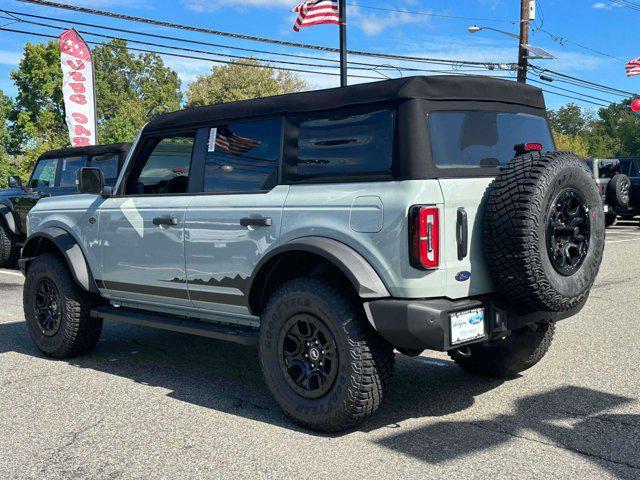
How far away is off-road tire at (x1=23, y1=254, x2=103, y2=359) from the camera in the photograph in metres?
5.84

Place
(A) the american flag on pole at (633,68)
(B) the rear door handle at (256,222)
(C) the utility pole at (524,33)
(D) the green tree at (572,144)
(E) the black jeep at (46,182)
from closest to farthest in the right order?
(B) the rear door handle at (256,222)
(E) the black jeep at (46,182)
(C) the utility pole at (524,33)
(A) the american flag on pole at (633,68)
(D) the green tree at (572,144)

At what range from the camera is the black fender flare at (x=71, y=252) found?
575cm

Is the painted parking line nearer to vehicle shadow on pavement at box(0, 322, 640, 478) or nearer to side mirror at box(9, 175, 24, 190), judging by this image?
side mirror at box(9, 175, 24, 190)

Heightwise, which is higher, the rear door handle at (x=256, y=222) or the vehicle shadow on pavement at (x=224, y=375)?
the rear door handle at (x=256, y=222)

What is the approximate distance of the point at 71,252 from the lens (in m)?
5.82

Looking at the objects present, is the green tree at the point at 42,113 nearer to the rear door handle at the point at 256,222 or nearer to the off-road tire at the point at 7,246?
the off-road tire at the point at 7,246

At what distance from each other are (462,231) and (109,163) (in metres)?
8.19

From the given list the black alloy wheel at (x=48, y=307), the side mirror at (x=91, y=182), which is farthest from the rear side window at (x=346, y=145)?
the black alloy wheel at (x=48, y=307)

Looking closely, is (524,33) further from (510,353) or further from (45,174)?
(510,353)

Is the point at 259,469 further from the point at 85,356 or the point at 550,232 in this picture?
the point at 85,356

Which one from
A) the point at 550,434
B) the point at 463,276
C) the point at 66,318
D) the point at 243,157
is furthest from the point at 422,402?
the point at 66,318

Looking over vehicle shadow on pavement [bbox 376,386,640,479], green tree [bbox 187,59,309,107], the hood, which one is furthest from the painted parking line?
green tree [bbox 187,59,309,107]

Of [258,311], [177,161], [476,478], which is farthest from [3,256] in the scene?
[476,478]

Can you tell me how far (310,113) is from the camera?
4371 mm
